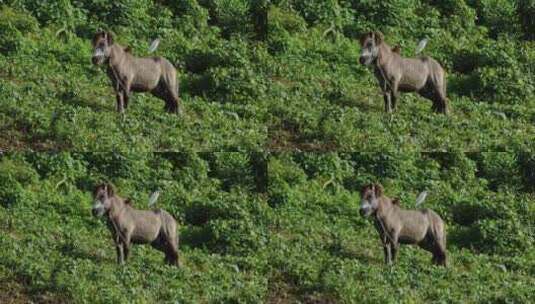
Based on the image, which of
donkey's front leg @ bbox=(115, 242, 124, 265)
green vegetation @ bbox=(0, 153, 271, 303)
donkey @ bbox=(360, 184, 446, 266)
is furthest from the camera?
donkey @ bbox=(360, 184, 446, 266)

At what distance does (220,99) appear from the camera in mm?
22797

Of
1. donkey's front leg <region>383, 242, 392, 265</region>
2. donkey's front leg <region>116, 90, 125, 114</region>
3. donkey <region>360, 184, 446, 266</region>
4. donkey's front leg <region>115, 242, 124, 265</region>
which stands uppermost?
donkey's front leg <region>116, 90, 125, 114</region>

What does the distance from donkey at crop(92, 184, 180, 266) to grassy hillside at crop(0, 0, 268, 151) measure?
1.49ft

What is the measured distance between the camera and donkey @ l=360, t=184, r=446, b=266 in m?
22.4

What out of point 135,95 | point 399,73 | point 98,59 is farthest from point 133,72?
point 399,73

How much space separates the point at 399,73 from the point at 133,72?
7.78ft

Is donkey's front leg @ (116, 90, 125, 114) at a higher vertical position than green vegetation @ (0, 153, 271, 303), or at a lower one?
higher

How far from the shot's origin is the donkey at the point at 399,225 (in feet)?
73.5

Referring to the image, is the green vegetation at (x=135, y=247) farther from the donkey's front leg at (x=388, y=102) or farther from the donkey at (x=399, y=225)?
the donkey's front leg at (x=388, y=102)

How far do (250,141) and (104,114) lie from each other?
1.29 metres

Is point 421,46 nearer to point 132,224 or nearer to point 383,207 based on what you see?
point 383,207

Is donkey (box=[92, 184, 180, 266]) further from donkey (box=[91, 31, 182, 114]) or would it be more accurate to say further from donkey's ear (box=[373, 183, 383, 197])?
donkey's ear (box=[373, 183, 383, 197])

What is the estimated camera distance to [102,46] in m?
22.4

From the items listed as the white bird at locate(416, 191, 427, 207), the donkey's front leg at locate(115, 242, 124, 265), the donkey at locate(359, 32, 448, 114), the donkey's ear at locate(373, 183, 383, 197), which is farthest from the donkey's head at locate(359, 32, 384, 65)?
the donkey's front leg at locate(115, 242, 124, 265)
